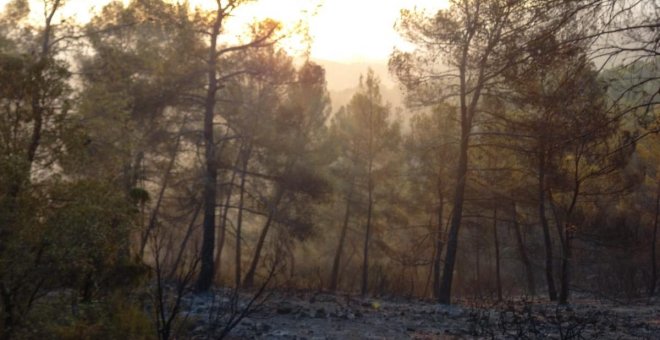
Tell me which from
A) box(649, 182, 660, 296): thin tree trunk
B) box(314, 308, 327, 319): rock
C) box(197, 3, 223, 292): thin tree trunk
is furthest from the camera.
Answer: box(649, 182, 660, 296): thin tree trunk

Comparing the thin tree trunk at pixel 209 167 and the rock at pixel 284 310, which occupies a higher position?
the thin tree trunk at pixel 209 167

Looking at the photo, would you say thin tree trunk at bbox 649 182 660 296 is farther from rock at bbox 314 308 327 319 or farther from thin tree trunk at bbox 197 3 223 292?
thin tree trunk at bbox 197 3 223 292

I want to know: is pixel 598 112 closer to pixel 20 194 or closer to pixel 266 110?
pixel 20 194

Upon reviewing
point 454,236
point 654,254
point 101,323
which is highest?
point 654,254

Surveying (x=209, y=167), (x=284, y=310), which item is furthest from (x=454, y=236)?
(x=209, y=167)

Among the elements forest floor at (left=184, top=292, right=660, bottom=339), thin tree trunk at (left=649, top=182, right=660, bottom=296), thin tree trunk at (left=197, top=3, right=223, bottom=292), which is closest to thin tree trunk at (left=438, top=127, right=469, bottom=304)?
forest floor at (left=184, top=292, right=660, bottom=339)

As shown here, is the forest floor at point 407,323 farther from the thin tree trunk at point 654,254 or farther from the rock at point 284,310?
the thin tree trunk at point 654,254

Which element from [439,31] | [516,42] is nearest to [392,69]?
[439,31]

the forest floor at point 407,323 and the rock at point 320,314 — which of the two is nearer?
the forest floor at point 407,323

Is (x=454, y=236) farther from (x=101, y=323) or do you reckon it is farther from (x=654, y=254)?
(x=654, y=254)

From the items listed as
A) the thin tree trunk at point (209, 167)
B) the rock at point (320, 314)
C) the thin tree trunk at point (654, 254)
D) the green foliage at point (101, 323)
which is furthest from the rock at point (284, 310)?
the thin tree trunk at point (654, 254)

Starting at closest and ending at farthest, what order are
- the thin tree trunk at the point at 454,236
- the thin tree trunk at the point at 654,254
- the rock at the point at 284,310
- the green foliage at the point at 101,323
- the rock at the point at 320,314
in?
1. the green foliage at the point at 101,323
2. the rock at the point at 320,314
3. the rock at the point at 284,310
4. the thin tree trunk at the point at 454,236
5. the thin tree trunk at the point at 654,254

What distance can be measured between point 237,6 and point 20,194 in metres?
9.89

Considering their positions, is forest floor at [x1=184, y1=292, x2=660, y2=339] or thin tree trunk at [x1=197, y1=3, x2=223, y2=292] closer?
forest floor at [x1=184, y1=292, x2=660, y2=339]
